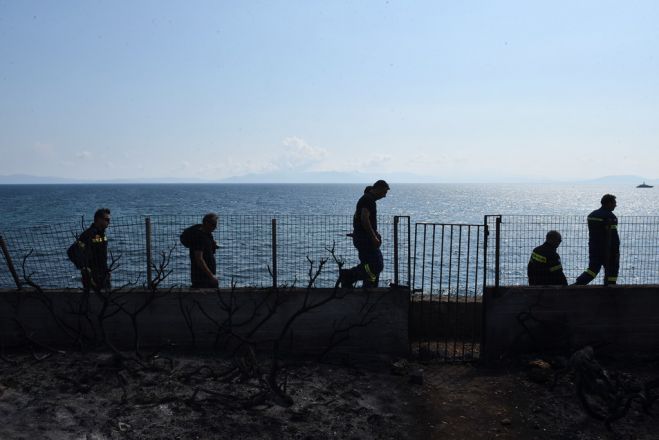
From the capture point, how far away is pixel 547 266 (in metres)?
9.08

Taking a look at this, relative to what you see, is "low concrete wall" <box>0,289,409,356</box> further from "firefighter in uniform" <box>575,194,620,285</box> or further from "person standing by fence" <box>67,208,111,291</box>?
"firefighter in uniform" <box>575,194,620,285</box>

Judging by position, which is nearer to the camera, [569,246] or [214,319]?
[214,319]

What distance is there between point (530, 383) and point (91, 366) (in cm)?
559

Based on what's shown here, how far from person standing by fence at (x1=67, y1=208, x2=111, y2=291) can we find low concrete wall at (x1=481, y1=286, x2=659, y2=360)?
214 inches

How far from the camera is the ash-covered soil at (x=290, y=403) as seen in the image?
6.11 m

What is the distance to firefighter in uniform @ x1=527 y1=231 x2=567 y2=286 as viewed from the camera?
357 inches

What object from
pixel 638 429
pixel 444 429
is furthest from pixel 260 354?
pixel 638 429

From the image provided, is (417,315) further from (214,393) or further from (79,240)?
(79,240)

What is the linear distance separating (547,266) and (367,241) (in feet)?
9.20

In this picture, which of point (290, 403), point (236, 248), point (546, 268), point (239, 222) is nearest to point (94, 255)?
point (239, 222)

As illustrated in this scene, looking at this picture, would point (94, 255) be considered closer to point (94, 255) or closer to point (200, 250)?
point (94, 255)

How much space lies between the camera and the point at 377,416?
6.52 meters

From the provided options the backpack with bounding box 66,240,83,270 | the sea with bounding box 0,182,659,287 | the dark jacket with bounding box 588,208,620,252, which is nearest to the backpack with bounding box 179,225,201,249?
the sea with bounding box 0,182,659,287

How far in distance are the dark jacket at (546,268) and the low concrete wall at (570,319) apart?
1.93 ft
